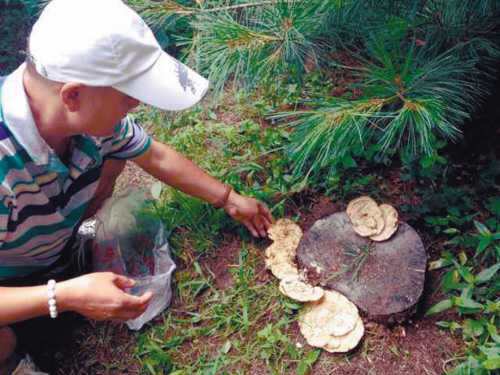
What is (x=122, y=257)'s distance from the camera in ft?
6.78

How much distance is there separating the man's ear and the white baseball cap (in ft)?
0.05

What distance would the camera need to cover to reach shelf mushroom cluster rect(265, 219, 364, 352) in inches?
69.4

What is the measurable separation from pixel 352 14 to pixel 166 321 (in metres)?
1.51

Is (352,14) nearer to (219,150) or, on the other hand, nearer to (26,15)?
(219,150)

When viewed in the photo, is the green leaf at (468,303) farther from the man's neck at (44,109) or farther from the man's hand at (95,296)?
the man's neck at (44,109)

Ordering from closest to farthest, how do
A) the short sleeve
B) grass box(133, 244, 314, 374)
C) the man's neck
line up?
the man's neck
the short sleeve
grass box(133, 244, 314, 374)

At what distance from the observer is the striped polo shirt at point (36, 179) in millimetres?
1283

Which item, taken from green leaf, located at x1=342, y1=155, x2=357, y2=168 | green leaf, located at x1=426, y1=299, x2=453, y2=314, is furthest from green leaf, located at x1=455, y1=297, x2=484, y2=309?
green leaf, located at x1=342, y1=155, x2=357, y2=168

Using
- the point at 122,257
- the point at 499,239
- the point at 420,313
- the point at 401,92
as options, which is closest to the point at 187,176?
the point at 122,257

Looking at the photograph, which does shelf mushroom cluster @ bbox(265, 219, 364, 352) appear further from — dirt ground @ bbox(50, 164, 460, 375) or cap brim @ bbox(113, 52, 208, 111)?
cap brim @ bbox(113, 52, 208, 111)

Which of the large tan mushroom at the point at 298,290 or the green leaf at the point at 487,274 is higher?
the green leaf at the point at 487,274

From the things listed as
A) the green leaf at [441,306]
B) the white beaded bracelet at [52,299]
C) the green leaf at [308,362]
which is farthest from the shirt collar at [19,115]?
the green leaf at [441,306]

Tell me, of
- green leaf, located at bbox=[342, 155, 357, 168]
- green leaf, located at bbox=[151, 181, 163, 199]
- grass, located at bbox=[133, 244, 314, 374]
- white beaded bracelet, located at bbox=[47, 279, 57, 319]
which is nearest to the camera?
white beaded bracelet, located at bbox=[47, 279, 57, 319]

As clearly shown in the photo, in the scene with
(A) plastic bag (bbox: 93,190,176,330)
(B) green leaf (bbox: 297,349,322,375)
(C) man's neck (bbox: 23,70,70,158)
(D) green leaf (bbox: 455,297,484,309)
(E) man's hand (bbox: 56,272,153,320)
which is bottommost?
(B) green leaf (bbox: 297,349,322,375)
